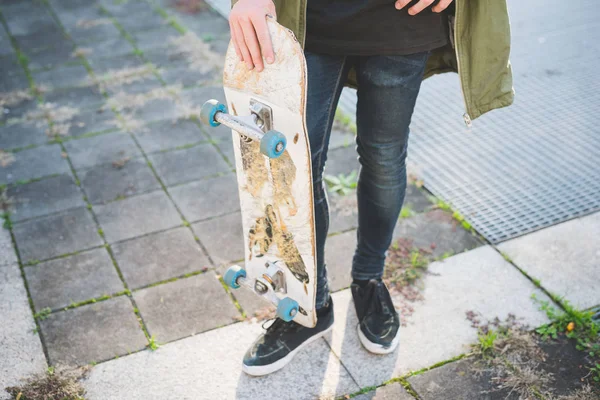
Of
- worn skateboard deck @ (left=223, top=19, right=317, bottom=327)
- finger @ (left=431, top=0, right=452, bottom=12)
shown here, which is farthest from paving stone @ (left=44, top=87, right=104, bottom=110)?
finger @ (left=431, top=0, right=452, bottom=12)

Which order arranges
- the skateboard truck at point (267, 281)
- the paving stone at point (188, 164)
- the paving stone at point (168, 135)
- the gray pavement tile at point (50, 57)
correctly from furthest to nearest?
the gray pavement tile at point (50, 57) → the paving stone at point (168, 135) → the paving stone at point (188, 164) → the skateboard truck at point (267, 281)

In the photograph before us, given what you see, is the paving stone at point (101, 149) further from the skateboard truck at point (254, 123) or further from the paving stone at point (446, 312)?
the skateboard truck at point (254, 123)

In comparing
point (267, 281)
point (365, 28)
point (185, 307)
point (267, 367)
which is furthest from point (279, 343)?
point (365, 28)

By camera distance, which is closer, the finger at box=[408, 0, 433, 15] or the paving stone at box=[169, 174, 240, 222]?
the finger at box=[408, 0, 433, 15]

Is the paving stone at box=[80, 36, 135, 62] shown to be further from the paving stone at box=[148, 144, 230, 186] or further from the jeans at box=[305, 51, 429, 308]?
the jeans at box=[305, 51, 429, 308]

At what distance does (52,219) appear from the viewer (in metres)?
3.11

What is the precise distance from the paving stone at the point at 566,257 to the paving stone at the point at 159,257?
4.47ft

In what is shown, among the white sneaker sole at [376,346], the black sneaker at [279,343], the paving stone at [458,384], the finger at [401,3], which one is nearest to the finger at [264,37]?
the finger at [401,3]

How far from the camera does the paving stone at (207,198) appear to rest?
314 cm

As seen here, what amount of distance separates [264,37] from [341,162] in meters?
1.81

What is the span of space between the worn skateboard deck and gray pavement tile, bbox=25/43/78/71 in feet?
10.0

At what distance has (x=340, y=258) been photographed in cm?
283

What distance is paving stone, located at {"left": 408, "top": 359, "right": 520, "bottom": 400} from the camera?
2186mm

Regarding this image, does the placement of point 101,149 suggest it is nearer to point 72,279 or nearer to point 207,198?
point 207,198
